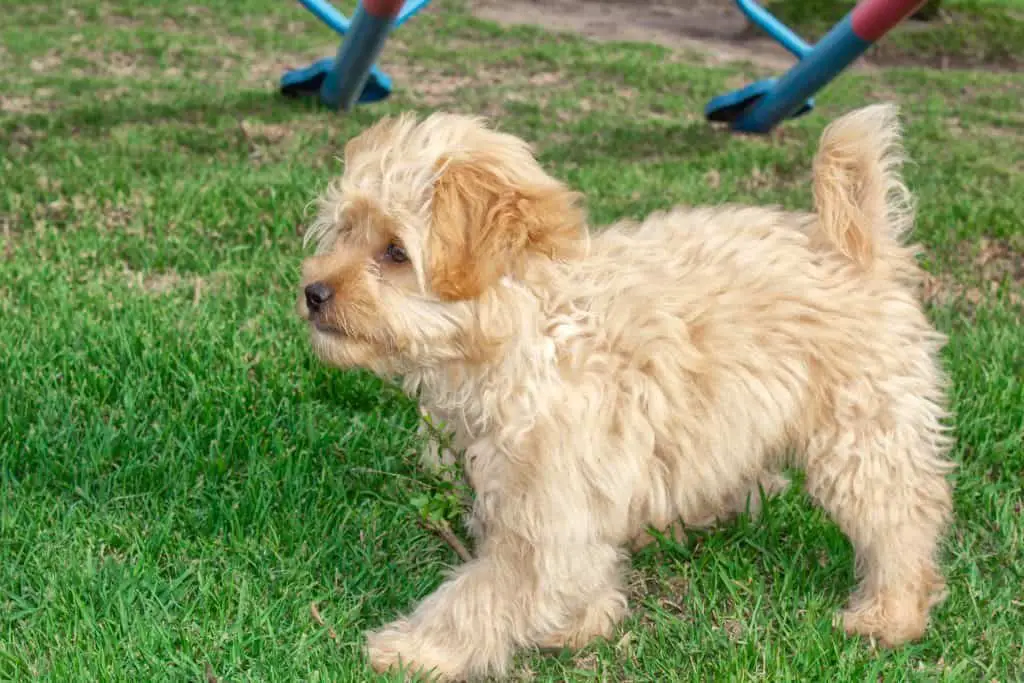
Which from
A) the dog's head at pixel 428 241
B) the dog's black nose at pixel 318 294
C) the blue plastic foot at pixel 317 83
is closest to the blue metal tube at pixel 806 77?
the blue plastic foot at pixel 317 83

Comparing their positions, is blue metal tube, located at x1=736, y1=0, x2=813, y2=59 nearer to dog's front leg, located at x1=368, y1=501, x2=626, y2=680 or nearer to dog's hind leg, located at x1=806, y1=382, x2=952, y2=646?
dog's hind leg, located at x1=806, y1=382, x2=952, y2=646

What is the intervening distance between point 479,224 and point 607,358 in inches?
20.2

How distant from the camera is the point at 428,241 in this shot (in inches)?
114

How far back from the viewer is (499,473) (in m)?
3.07

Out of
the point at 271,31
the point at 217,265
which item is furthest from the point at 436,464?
the point at 271,31

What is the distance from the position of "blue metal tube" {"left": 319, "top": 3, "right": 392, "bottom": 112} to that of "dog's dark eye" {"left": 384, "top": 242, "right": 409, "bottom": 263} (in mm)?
4562

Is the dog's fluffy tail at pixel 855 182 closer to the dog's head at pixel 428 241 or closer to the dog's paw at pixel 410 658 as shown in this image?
the dog's head at pixel 428 241

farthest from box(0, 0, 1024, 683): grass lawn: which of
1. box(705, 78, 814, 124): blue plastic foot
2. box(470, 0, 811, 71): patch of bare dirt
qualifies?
box(470, 0, 811, 71): patch of bare dirt

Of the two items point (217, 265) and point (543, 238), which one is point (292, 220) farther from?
point (543, 238)

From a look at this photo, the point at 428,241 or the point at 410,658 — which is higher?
the point at 428,241

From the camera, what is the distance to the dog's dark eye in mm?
2965

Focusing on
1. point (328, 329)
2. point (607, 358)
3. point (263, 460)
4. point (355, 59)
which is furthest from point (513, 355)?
point (355, 59)

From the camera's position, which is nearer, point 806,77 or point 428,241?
point 428,241

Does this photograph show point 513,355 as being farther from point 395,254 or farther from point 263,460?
point 263,460
